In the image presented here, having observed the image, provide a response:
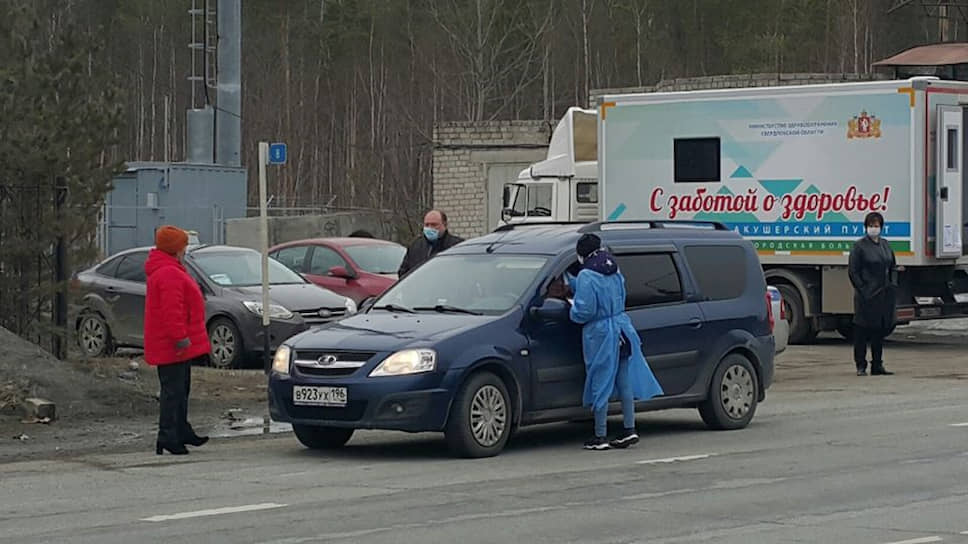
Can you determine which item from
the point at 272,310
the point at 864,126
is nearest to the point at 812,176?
the point at 864,126

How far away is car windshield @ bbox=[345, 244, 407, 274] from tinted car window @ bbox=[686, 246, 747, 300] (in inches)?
386

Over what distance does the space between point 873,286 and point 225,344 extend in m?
7.64

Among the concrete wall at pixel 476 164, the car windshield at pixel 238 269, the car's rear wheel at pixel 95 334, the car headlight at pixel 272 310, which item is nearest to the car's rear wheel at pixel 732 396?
the car headlight at pixel 272 310

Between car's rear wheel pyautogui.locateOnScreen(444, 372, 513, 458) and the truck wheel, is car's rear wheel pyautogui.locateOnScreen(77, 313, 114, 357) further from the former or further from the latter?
the truck wheel

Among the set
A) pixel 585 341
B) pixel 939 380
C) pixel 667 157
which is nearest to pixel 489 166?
pixel 667 157

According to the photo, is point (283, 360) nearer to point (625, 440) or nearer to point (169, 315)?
point (169, 315)

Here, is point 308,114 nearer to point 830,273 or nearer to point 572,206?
point 572,206

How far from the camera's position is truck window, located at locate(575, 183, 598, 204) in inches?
1226

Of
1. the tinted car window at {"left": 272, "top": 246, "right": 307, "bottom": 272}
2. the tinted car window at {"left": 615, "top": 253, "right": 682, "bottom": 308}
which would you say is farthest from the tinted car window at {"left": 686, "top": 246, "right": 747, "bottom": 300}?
the tinted car window at {"left": 272, "top": 246, "right": 307, "bottom": 272}

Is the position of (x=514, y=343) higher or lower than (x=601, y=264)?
lower

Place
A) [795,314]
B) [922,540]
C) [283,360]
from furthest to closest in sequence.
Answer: [795,314], [283,360], [922,540]

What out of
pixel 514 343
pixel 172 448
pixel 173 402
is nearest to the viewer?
pixel 514 343

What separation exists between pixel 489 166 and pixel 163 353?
3184cm

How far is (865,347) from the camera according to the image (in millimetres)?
21719
